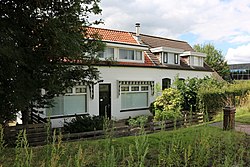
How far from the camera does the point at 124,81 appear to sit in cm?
1766

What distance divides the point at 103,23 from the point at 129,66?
8.37 metres

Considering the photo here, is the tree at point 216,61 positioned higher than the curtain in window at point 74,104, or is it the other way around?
the tree at point 216,61

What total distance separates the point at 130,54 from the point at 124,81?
7.87 feet

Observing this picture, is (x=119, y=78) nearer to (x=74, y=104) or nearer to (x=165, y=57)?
(x=74, y=104)

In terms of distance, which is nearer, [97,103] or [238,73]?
[97,103]

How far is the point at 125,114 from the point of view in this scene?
17.8 metres

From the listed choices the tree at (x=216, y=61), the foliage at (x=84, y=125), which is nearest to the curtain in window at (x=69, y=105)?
the foliage at (x=84, y=125)

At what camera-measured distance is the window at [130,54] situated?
1827 cm

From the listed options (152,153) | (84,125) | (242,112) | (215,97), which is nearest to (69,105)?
(84,125)

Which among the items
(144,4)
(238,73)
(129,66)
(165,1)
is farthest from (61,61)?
(238,73)

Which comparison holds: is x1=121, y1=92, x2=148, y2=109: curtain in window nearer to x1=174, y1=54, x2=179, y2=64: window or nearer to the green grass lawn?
x1=174, y1=54, x2=179, y2=64: window

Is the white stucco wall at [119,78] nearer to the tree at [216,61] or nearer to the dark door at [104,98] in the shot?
the dark door at [104,98]

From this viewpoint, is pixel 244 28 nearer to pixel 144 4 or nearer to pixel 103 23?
pixel 144 4

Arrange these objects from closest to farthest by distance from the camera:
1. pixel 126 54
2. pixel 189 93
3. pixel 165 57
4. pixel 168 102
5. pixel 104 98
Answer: pixel 168 102
pixel 104 98
pixel 189 93
pixel 126 54
pixel 165 57
